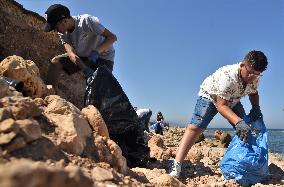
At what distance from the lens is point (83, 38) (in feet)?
16.0

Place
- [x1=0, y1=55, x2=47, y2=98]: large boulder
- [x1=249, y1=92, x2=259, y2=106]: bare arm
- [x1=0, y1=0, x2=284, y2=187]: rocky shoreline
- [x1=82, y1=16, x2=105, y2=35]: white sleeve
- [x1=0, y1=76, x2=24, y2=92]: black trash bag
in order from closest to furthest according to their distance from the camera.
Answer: [x1=0, y1=0, x2=284, y2=187]: rocky shoreline
[x1=0, y1=76, x2=24, y2=92]: black trash bag
[x1=0, y1=55, x2=47, y2=98]: large boulder
[x1=82, y1=16, x2=105, y2=35]: white sleeve
[x1=249, y1=92, x2=259, y2=106]: bare arm

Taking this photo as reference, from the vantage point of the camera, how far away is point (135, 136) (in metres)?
4.28

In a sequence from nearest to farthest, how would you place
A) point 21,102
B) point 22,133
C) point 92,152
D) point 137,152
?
point 22,133
point 21,102
point 92,152
point 137,152

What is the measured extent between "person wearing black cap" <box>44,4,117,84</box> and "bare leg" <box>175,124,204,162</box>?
3.95 ft

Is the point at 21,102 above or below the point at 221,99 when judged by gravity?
below

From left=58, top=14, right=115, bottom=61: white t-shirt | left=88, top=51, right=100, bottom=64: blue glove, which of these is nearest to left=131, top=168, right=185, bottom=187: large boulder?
left=88, top=51, right=100, bottom=64: blue glove

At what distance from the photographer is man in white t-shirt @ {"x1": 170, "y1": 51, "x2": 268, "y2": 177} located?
14.2 feet

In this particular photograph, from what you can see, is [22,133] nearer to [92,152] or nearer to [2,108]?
[2,108]

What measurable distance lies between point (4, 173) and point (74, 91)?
5.49 meters

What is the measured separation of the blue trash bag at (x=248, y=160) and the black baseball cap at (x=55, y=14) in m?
2.30

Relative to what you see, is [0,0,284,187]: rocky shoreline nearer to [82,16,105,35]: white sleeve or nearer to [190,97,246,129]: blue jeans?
[190,97,246,129]: blue jeans

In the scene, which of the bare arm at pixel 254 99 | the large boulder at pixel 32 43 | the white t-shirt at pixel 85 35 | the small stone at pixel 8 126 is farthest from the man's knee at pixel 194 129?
the small stone at pixel 8 126

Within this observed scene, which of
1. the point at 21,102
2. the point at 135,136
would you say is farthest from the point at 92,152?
the point at 135,136

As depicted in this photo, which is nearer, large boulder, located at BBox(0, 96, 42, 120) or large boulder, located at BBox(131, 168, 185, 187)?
large boulder, located at BBox(0, 96, 42, 120)
